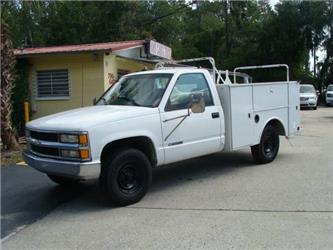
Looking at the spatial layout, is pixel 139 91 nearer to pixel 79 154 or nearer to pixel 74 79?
pixel 79 154

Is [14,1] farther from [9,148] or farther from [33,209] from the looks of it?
[33,209]

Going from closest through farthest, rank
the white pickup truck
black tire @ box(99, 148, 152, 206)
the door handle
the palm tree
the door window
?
the white pickup truck, black tire @ box(99, 148, 152, 206), the door window, the door handle, the palm tree

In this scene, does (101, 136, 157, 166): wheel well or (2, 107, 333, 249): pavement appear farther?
(101, 136, 157, 166): wheel well

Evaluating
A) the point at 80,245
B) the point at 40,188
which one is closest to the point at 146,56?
the point at 40,188

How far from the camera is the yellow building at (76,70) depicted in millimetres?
16281

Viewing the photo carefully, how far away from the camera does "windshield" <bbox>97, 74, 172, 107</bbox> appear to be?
745 cm

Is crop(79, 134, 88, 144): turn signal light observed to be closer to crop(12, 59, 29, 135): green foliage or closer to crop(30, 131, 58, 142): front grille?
crop(30, 131, 58, 142): front grille

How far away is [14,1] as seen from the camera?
11898mm

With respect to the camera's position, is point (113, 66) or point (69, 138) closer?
point (69, 138)

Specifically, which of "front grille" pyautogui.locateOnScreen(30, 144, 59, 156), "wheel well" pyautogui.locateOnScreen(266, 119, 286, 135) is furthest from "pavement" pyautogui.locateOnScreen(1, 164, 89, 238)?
"wheel well" pyautogui.locateOnScreen(266, 119, 286, 135)

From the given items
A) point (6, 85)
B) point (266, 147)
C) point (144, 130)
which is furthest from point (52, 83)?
point (144, 130)

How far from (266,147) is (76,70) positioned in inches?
364

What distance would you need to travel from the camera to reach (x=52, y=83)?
17453 mm

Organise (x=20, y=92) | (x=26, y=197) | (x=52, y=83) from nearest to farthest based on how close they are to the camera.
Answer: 1. (x=26, y=197)
2. (x=20, y=92)
3. (x=52, y=83)
